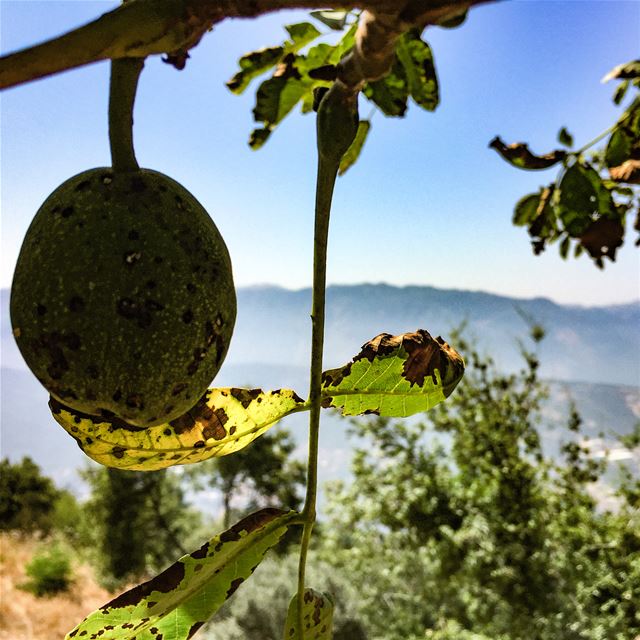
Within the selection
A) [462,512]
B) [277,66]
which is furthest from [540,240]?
[462,512]

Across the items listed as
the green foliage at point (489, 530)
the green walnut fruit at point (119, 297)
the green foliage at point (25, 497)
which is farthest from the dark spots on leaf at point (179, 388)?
the green foliage at point (25, 497)

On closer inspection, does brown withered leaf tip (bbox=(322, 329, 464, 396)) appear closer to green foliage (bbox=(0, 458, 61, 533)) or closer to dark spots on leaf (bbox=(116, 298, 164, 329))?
dark spots on leaf (bbox=(116, 298, 164, 329))

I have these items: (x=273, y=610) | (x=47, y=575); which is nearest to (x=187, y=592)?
(x=273, y=610)

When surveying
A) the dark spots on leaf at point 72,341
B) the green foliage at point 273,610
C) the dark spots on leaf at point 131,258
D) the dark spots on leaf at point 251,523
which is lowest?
the green foliage at point 273,610

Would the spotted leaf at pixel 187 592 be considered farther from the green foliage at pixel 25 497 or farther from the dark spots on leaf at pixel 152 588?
the green foliage at pixel 25 497

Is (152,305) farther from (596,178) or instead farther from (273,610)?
(273,610)

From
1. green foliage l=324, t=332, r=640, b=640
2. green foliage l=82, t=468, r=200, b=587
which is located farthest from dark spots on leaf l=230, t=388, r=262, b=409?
green foliage l=82, t=468, r=200, b=587
